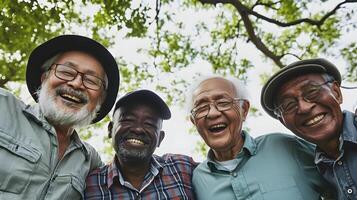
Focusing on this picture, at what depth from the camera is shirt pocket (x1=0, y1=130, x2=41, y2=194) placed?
2.35m

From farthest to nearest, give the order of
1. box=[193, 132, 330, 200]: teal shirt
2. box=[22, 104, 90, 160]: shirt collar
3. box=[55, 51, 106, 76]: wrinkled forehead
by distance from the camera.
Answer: box=[55, 51, 106, 76]: wrinkled forehead < box=[193, 132, 330, 200]: teal shirt < box=[22, 104, 90, 160]: shirt collar

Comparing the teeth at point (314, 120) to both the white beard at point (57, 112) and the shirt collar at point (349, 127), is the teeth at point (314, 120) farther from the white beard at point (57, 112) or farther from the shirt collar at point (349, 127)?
the white beard at point (57, 112)

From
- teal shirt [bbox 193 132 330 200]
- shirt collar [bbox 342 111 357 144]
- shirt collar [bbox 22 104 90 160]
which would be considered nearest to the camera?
shirt collar [bbox 342 111 357 144]

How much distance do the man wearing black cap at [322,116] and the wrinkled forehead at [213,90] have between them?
49 cm

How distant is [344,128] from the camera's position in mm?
2666

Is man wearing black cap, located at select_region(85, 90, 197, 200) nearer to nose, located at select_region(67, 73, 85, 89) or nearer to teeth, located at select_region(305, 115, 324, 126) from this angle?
nose, located at select_region(67, 73, 85, 89)

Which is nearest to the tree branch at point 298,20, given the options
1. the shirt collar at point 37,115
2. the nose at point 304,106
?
the nose at point 304,106

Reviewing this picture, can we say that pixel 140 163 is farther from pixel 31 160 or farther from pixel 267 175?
pixel 267 175

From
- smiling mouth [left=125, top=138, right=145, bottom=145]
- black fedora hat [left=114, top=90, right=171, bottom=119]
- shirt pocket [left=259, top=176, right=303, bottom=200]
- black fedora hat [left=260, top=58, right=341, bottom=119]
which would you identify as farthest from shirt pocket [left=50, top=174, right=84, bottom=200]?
black fedora hat [left=260, top=58, right=341, bottom=119]

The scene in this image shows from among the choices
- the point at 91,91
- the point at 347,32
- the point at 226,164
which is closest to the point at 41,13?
the point at 91,91

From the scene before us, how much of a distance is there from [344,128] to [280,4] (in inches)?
203

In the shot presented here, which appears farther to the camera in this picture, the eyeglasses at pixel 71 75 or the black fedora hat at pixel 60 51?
the black fedora hat at pixel 60 51

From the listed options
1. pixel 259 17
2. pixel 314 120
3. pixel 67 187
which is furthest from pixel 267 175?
pixel 259 17

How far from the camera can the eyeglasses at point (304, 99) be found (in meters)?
2.83
